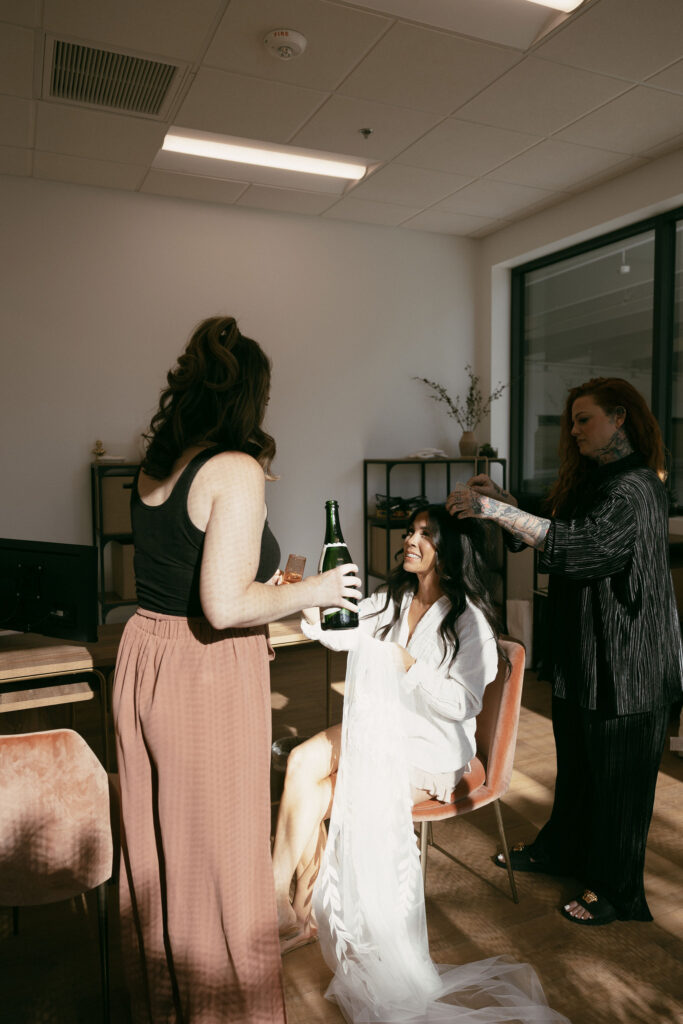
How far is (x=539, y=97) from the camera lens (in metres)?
3.20

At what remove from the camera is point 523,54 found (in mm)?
2850

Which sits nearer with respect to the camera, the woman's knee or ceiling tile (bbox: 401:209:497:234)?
the woman's knee

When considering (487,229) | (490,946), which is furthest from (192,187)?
(490,946)

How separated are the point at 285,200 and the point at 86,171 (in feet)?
3.91

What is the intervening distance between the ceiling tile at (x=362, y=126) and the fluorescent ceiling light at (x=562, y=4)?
0.84m

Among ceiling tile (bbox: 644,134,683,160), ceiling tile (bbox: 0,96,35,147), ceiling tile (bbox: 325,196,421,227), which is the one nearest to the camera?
ceiling tile (bbox: 0,96,35,147)

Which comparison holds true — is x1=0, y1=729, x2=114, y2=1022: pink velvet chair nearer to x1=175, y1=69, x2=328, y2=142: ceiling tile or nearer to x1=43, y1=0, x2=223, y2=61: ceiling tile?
x1=43, y1=0, x2=223, y2=61: ceiling tile

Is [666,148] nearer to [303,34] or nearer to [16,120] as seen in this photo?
[303,34]

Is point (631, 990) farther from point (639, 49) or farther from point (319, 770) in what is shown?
point (639, 49)

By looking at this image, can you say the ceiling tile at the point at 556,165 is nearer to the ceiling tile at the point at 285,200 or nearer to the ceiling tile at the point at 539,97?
the ceiling tile at the point at 539,97

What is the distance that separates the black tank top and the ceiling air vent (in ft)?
7.56

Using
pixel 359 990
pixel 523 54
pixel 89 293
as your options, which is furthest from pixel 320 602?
pixel 89 293

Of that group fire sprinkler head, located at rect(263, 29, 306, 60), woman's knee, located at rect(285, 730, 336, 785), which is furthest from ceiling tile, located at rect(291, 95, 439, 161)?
woman's knee, located at rect(285, 730, 336, 785)

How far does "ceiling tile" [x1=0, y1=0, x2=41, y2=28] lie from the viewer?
2498mm
